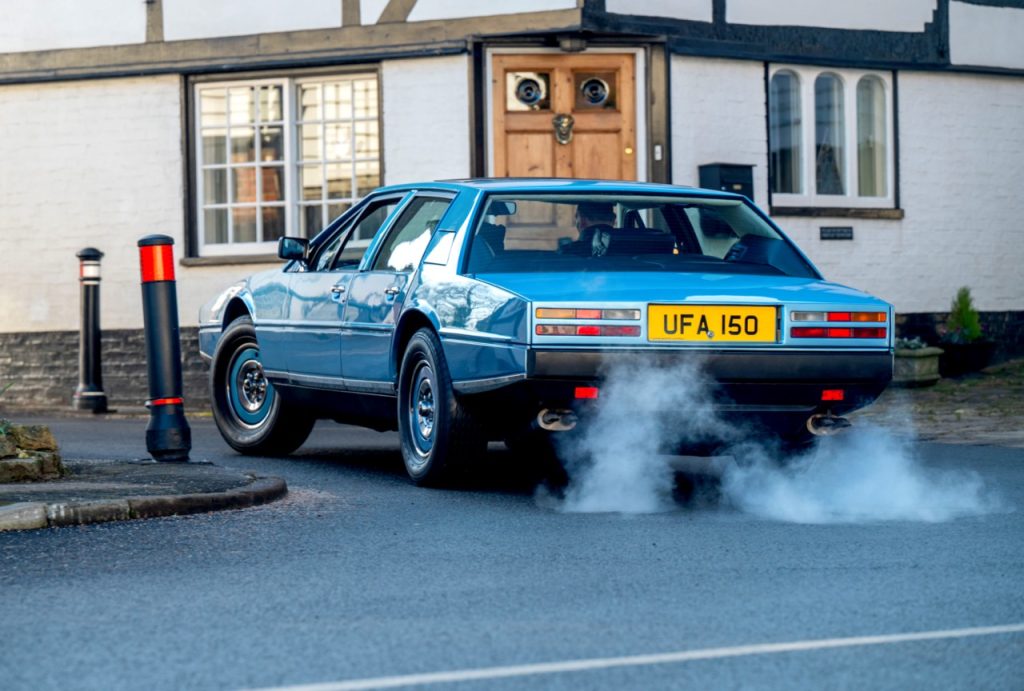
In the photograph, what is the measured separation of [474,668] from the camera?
13.3ft

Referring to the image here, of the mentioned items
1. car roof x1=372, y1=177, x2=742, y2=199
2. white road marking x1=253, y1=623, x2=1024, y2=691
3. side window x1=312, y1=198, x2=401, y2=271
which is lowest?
white road marking x1=253, y1=623, x2=1024, y2=691

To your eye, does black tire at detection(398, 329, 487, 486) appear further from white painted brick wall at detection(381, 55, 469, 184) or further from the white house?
white painted brick wall at detection(381, 55, 469, 184)

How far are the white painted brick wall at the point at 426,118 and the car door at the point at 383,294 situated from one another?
694 cm

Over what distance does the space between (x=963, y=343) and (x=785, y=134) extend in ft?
8.64

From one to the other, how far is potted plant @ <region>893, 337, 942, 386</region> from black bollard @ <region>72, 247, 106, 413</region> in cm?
700

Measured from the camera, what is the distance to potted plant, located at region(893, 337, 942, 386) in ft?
51.1

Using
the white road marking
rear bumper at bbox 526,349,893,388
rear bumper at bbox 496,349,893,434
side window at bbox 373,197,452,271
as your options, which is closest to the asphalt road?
the white road marking

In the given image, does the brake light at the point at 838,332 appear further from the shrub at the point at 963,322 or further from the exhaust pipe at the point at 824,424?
the shrub at the point at 963,322

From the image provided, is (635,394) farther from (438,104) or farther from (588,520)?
(438,104)

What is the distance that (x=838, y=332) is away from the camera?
7293 millimetres

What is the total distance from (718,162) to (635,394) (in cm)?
930

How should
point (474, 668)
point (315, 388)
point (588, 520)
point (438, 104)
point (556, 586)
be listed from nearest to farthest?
point (474, 668)
point (556, 586)
point (588, 520)
point (315, 388)
point (438, 104)

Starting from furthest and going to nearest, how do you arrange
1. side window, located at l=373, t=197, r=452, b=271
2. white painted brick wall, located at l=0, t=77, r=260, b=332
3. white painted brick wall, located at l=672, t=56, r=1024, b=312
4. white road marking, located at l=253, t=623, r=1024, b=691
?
white painted brick wall, located at l=0, t=77, r=260, b=332 → white painted brick wall, located at l=672, t=56, r=1024, b=312 → side window, located at l=373, t=197, r=452, b=271 → white road marking, located at l=253, t=623, r=1024, b=691

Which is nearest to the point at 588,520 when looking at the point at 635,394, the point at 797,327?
the point at 635,394
